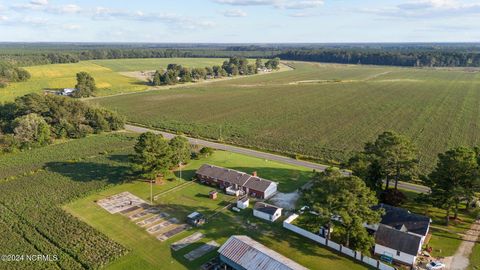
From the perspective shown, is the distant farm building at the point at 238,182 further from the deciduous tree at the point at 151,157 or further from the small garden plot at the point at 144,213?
the small garden plot at the point at 144,213

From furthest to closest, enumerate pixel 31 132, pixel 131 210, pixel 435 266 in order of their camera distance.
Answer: pixel 31 132 < pixel 131 210 < pixel 435 266

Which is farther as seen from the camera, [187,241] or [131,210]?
[131,210]

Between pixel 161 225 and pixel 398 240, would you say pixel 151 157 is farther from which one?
pixel 398 240

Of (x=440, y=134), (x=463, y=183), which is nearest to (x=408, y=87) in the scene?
(x=440, y=134)

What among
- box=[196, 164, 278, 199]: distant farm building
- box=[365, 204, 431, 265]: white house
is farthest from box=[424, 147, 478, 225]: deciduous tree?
box=[196, 164, 278, 199]: distant farm building

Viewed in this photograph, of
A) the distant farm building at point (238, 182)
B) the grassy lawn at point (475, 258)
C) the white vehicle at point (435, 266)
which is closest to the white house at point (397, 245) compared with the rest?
the white vehicle at point (435, 266)

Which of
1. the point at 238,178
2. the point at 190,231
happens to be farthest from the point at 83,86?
the point at 190,231

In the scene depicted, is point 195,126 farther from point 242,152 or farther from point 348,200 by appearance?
point 348,200
